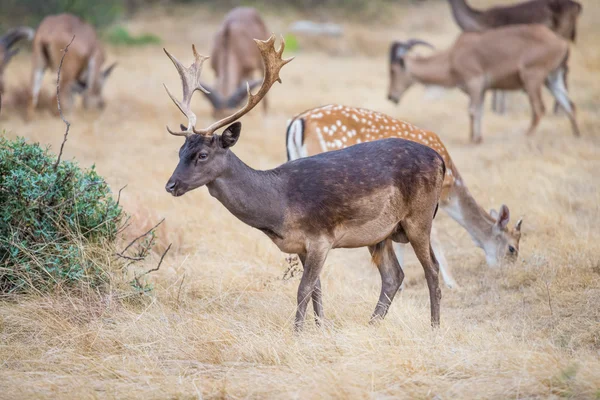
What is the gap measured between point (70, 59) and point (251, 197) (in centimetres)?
923

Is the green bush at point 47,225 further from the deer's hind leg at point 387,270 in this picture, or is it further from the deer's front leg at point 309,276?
the deer's hind leg at point 387,270

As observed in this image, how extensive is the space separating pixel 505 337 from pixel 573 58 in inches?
611

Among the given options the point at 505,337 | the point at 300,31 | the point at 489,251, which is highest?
the point at 505,337

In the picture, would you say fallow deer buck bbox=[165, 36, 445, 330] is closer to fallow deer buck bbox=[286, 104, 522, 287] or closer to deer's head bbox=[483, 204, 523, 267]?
fallow deer buck bbox=[286, 104, 522, 287]

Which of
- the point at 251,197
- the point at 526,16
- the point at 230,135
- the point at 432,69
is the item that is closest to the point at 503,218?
the point at 251,197

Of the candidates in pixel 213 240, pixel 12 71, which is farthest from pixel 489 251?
pixel 12 71

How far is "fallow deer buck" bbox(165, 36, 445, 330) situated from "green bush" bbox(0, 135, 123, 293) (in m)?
1.17

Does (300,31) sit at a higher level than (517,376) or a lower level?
lower

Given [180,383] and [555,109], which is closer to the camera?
[180,383]

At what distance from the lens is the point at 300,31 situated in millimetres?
24344

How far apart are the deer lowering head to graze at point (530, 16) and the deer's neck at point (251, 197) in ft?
34.7

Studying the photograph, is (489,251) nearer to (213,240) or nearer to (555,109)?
(213,240)

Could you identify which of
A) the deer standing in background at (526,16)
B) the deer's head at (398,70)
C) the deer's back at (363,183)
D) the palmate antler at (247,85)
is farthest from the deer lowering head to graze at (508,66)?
the palmate antler at (247,85)

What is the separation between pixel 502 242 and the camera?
7.71 m
